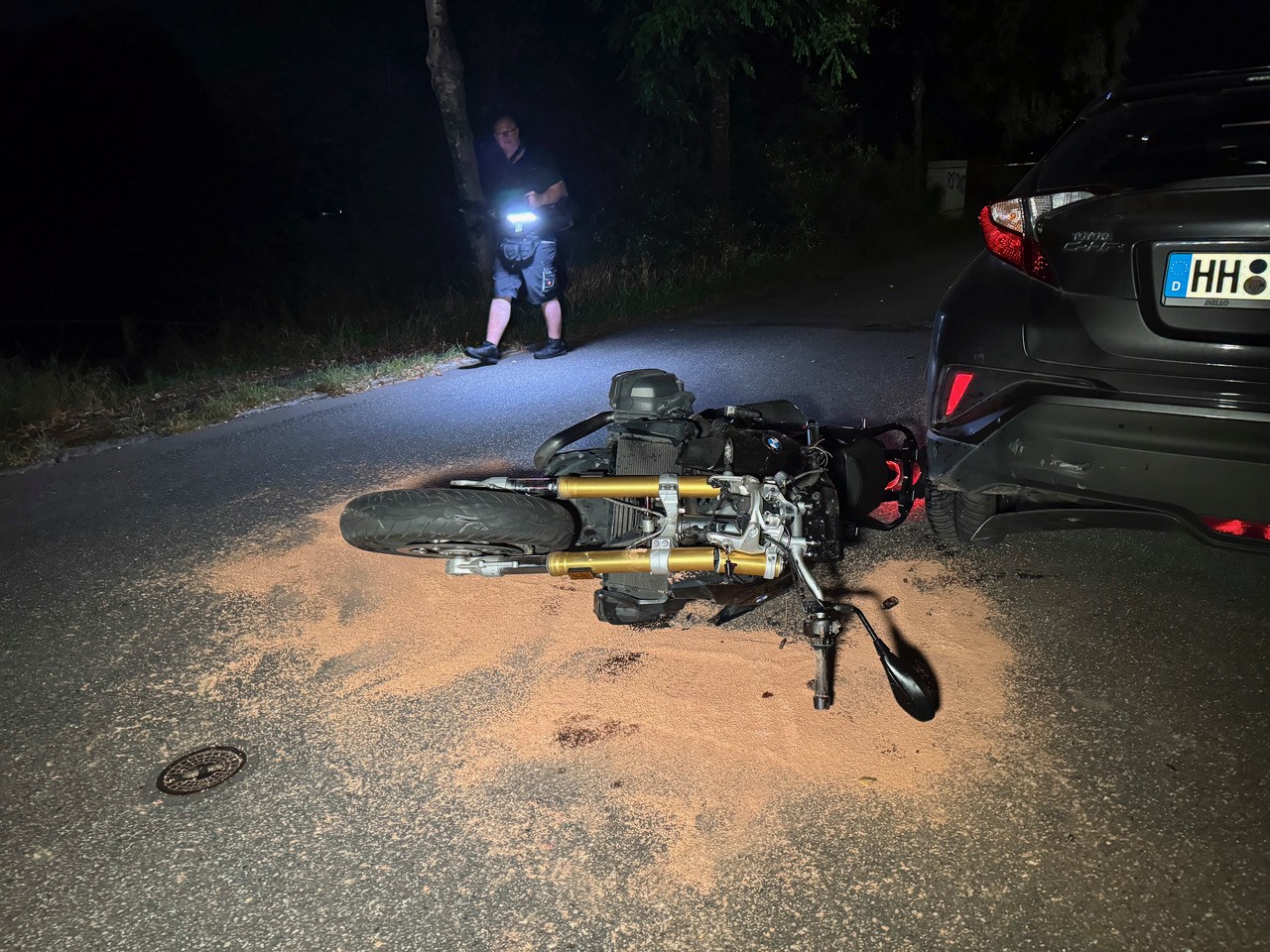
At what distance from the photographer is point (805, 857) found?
2.30 m

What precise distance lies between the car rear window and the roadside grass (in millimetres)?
5972

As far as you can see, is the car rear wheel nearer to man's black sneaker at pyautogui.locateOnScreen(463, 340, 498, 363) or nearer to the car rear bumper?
the car rear bumper

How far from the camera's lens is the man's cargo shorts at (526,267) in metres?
8.48

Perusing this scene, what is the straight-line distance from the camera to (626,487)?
3072 millimetres

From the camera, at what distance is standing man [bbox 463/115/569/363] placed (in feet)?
27.5

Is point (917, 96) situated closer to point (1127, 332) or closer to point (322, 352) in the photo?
point (322, 352)

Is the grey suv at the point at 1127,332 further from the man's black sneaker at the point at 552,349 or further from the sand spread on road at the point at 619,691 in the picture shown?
the man's black sneaker at the point at 552,349

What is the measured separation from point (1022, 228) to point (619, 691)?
6.85 ft

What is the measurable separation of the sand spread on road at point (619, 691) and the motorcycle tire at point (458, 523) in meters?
0.44

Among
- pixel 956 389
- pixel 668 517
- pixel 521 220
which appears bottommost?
pixel 668 517

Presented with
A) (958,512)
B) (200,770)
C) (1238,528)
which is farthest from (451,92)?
(1238,528)

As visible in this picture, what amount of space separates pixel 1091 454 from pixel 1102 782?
1004mm

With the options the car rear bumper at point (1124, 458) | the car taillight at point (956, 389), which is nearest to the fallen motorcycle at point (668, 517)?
the car taillight at point (956, 389)

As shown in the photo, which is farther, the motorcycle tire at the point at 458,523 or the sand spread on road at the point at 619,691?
the motorcycle tire at the point at 458,523
